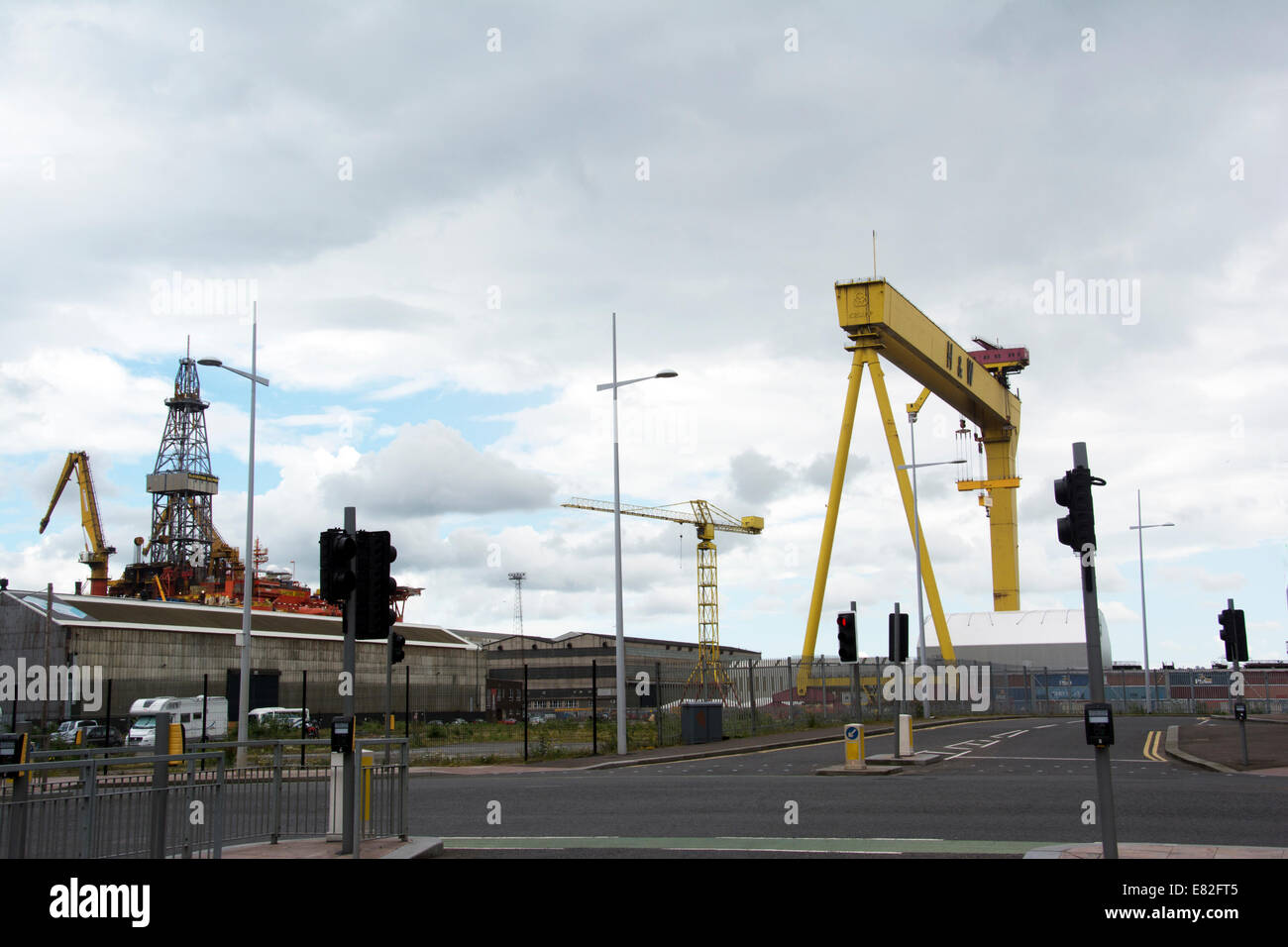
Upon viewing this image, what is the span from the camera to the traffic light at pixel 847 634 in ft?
82.8

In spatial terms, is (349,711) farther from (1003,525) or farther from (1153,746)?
(1003,525)

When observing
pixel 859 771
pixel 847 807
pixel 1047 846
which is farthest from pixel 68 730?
pixel 1047 846

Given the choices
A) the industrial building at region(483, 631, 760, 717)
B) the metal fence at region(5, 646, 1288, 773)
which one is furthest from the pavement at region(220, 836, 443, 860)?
the industrial building at region(483, 631, 760, 717)

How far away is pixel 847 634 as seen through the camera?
82.8 feet

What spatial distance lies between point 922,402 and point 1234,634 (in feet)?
137

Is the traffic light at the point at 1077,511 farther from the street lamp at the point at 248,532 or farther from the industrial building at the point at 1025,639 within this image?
the industrial building at the point at 1025,639

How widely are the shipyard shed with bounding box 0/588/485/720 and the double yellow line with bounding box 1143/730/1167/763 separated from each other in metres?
26.6

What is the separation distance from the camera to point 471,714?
66875 mm

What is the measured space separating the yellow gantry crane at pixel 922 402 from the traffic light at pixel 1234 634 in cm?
1756

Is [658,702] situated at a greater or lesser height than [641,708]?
greater

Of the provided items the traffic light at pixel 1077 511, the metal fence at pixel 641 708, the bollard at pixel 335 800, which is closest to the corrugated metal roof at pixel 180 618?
the metal fence at pixel 641 708
